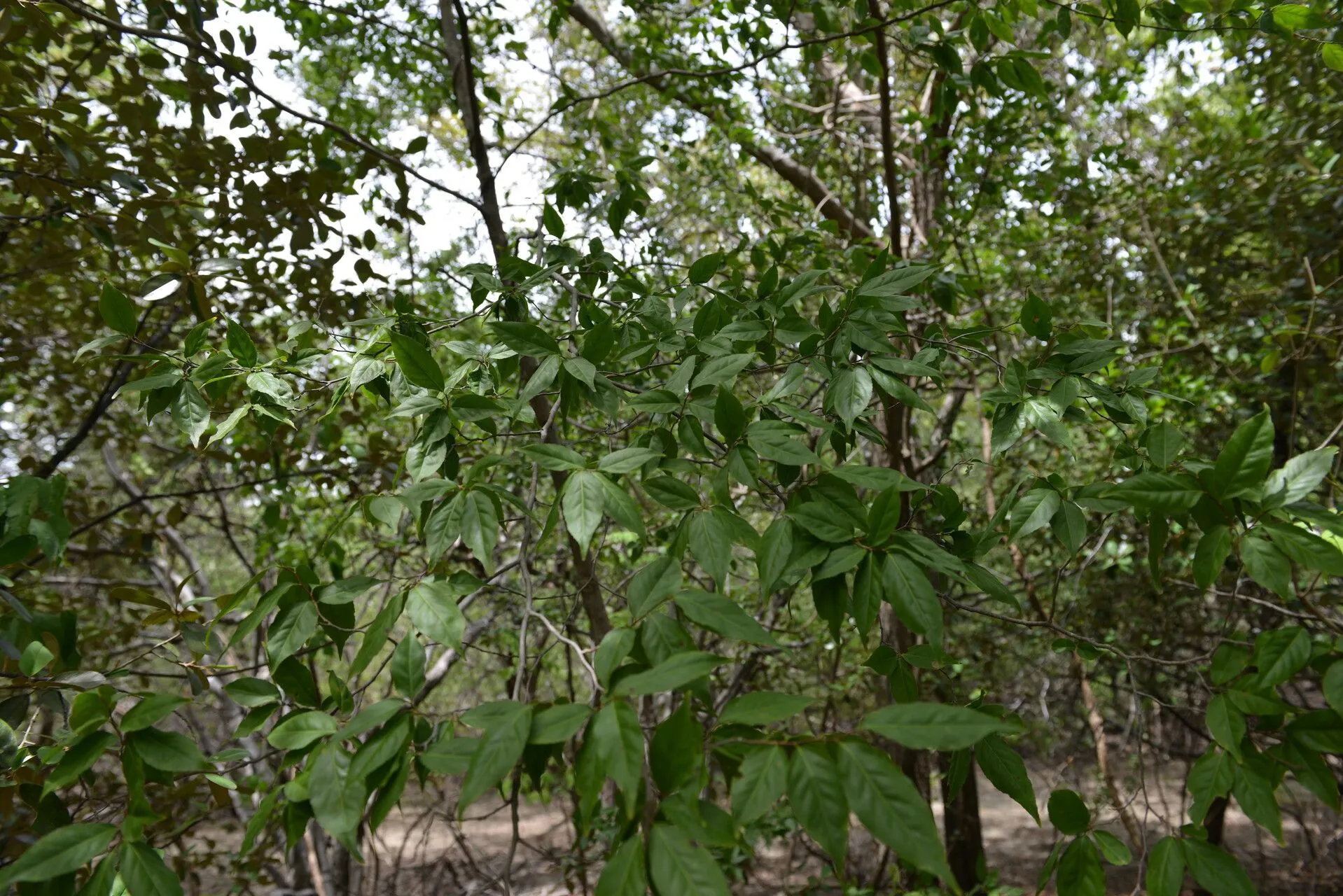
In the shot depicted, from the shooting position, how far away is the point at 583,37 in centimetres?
775

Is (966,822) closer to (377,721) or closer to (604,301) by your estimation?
(604,301)

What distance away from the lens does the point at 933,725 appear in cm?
72

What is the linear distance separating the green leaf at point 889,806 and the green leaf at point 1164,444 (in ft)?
2.13

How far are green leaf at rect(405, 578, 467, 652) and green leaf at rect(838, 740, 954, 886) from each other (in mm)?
433

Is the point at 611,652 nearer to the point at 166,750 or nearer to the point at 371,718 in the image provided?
the point at 371,718

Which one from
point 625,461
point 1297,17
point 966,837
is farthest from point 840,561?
point 966,837

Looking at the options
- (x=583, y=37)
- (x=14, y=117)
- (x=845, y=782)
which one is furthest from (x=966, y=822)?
(x=583, y=37)

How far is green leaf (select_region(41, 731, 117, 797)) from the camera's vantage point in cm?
89

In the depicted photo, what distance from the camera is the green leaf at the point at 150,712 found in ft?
2.91

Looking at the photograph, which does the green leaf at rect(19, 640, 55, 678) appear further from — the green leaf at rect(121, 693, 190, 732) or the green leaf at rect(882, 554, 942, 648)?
the green leaf at rect(882, 554, 942, 648)

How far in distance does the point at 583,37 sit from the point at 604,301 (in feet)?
23.8

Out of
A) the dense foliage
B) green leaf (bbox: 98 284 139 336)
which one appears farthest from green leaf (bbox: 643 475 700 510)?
green leaf (bbox: 98 284 139 336)

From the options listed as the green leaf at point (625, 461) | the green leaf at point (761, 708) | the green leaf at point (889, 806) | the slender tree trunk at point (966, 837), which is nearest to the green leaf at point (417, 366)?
the green leaf at point (625, 461)

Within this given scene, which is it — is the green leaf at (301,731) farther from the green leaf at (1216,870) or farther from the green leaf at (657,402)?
the green leaf at (1216,870)
